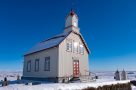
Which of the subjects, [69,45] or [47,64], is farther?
[69,45]

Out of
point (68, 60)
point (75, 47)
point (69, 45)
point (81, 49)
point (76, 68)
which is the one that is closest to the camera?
point (68, 60)

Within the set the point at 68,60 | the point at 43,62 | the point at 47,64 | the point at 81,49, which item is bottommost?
the point at 47,64

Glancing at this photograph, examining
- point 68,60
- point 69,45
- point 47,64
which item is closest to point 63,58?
point 68,60

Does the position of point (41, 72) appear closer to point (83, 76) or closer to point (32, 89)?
point (83, 76)

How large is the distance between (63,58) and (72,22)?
6565 mm

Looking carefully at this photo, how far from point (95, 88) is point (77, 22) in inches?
494

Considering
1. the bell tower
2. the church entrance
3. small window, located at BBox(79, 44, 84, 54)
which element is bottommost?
the church entrance

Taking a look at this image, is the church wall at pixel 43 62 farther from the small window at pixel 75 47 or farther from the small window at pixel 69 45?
the small window at pixel 75 47

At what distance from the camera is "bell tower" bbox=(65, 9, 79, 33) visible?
27.5 metres

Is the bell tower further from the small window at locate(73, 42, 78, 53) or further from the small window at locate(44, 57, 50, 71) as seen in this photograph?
the small window at locate(44, 57, 50, 71)

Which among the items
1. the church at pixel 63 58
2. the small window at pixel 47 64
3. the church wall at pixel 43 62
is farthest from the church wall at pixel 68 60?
the small window at pixel 47 64

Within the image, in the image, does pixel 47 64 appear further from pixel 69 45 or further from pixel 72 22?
pixel 72 22

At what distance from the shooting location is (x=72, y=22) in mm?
27656

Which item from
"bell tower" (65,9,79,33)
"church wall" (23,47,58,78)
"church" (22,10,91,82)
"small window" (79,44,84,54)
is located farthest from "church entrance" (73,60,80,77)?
"bell tower" (65,9,79,33)
